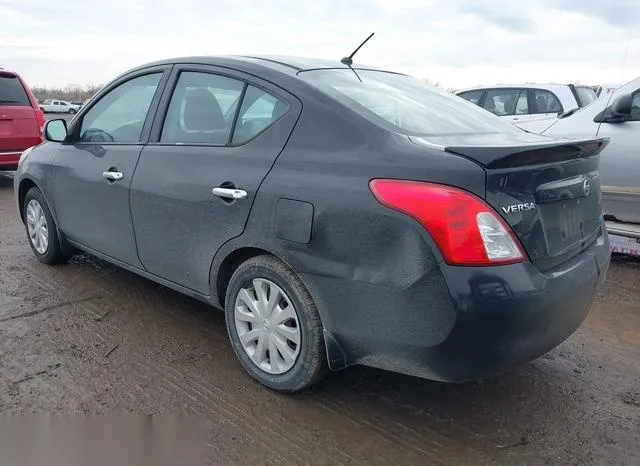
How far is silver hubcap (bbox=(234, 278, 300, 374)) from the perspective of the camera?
2828 millimetres

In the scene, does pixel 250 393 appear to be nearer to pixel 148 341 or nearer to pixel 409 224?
pixel 148 341

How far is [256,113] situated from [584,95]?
25.8ft

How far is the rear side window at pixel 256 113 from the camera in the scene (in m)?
2.92

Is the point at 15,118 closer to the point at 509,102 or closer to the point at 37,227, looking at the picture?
the point at 37,227

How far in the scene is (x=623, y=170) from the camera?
514cm

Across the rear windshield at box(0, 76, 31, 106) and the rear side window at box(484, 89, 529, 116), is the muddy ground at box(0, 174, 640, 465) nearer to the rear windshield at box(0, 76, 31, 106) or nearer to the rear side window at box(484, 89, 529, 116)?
the rear windshield at box(0, 76, 31, 106)

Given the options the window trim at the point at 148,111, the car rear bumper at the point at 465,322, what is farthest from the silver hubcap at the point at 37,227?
the car rear bumper at the point at 465,322

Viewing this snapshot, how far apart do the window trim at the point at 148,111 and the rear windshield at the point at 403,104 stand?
1047 millimetres

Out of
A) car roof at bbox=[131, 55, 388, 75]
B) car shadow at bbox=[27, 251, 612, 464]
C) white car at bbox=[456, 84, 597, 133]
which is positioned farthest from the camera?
white car at bbox=[456, 84, 597, 133]

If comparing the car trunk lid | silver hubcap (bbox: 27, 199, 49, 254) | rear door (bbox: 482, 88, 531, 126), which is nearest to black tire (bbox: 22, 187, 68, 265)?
silver hubcap (bbox: 27, 199, 49, 254)

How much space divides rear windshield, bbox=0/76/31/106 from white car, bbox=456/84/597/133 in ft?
23.1

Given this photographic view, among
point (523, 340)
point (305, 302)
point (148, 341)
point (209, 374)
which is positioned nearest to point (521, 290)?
point (523, 340)

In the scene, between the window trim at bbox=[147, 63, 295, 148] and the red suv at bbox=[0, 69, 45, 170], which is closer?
the window trim at bbox=[147, 63, 295, 148]

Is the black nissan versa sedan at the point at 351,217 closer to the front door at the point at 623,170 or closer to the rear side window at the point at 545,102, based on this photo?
the front door at the point at 623,170
